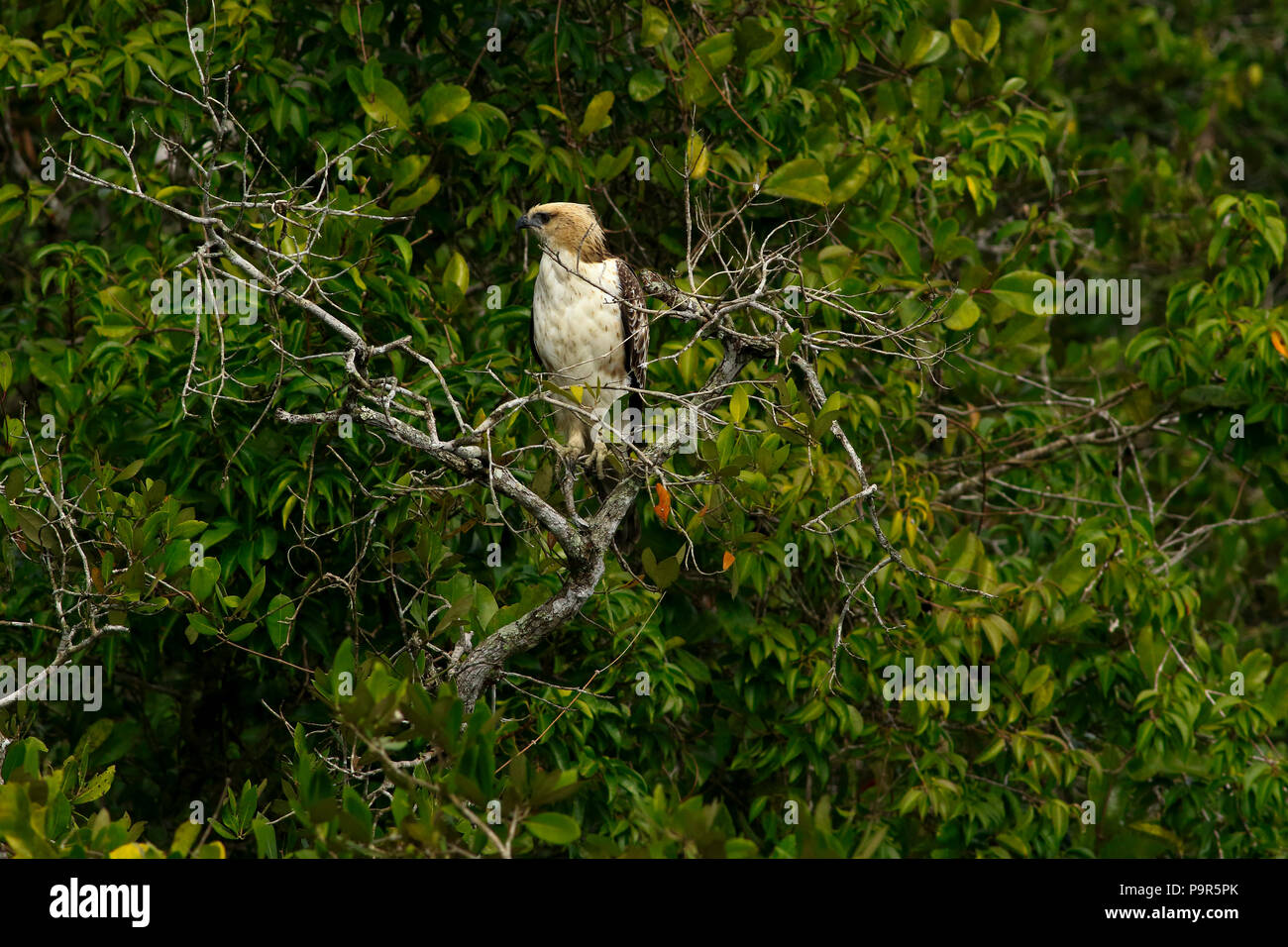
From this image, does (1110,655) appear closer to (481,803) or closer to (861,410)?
(861,410)

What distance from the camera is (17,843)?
9.39 feet

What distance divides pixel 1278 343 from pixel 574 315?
103 inches

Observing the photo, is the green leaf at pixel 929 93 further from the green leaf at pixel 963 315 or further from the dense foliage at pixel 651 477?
the green leaf at pixel 963 315

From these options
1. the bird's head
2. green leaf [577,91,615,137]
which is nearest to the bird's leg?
the bird's head

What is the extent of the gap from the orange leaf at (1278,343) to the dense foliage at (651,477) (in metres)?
0.03

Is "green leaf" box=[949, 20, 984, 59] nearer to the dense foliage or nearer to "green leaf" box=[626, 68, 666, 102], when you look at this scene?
the dense foliage

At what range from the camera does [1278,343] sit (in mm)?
4906

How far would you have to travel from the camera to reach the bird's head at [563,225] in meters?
4.84

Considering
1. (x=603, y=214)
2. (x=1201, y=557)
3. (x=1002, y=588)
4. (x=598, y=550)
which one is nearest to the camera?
(x=598, y=550)

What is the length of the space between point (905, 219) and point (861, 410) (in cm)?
117

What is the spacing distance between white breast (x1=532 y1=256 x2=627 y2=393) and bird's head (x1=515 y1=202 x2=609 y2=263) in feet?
0.17

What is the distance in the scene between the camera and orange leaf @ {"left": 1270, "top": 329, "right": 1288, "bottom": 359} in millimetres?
4898

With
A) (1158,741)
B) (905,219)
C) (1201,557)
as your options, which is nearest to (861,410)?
(905,219)
